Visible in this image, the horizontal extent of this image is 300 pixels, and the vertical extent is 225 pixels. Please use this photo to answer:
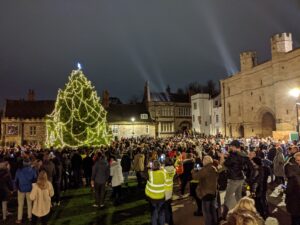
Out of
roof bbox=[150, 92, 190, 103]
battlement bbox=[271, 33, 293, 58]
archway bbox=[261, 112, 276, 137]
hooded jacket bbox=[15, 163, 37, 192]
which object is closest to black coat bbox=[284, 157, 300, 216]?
hooded jacket bbox=[15, 163, 37, 192]

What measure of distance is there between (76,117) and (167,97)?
142ft

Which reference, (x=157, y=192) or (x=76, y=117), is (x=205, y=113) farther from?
(x=157, y=192)

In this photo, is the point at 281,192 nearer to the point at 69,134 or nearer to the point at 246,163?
the point at 246,163

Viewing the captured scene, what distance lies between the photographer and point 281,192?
37.7 feet

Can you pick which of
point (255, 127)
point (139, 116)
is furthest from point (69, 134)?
point (139, 116)

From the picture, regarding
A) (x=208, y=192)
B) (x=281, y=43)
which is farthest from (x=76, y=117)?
(x=281, y=43)

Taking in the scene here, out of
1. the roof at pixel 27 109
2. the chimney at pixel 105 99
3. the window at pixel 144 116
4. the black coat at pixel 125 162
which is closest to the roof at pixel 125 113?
the window at pixel 144 116

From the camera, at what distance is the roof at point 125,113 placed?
2111 inches

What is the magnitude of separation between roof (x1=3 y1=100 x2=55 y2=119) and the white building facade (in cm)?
2760

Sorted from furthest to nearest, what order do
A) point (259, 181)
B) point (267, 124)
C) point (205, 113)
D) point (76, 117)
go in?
1. point (205, 113)
2. point (267, 124)
3. point (76, 117)
4. point (259, 181)

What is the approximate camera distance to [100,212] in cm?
955

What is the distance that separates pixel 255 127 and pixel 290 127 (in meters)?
7.71

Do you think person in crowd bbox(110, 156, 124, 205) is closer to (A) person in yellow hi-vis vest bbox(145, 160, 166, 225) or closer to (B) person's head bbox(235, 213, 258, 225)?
(A) person in yellow hi-vis vest bbox(145, 160, 166, 225)

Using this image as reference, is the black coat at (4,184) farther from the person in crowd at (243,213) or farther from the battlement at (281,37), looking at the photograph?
the battlement at (281,37)
